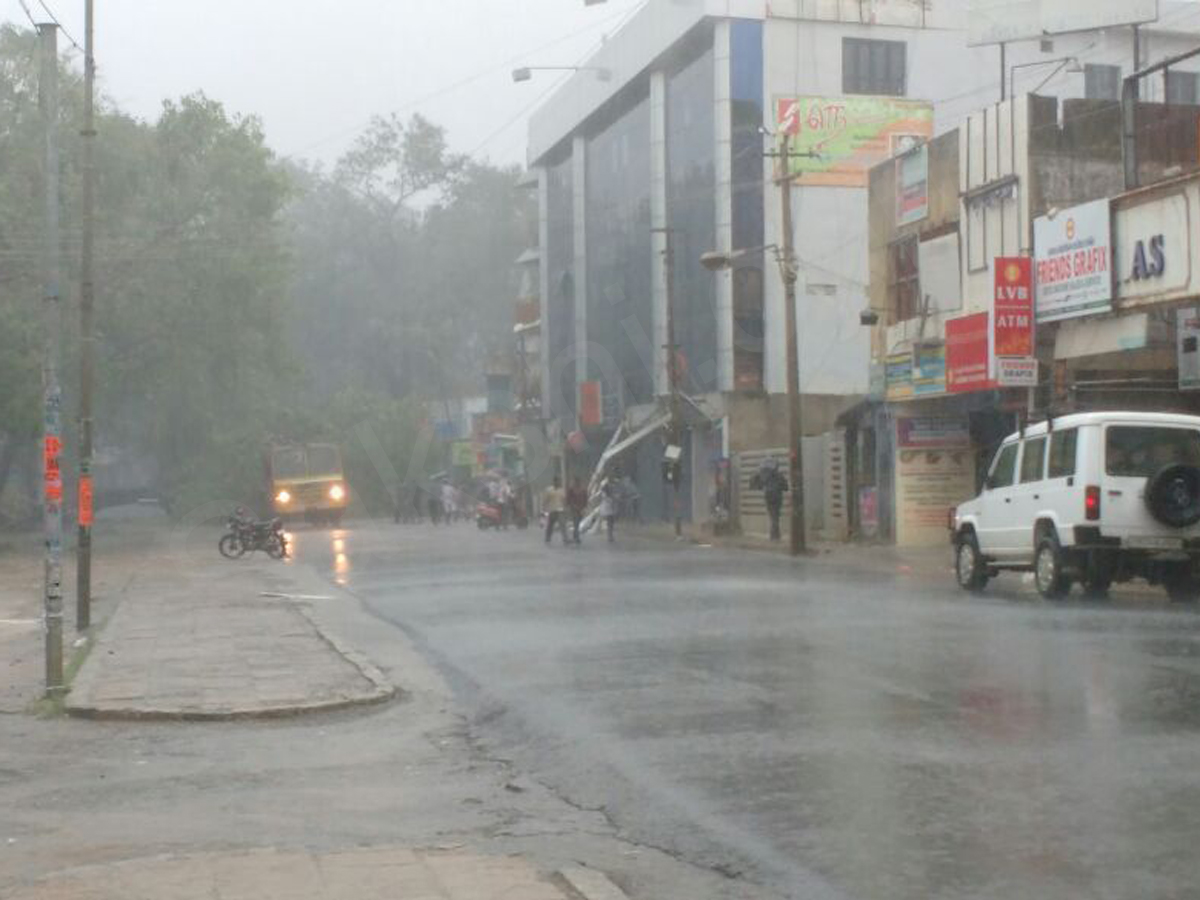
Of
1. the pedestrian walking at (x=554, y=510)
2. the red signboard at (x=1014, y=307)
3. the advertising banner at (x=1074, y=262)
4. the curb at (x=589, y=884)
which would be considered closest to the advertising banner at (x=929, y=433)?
the red signboard at (x=1014, y=307)

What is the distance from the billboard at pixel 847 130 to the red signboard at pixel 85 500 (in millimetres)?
32330

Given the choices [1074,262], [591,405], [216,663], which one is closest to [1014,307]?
[1074,262]

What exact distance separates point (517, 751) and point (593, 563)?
20.3 meters

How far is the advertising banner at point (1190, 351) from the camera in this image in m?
25.5

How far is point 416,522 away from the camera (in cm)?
6838

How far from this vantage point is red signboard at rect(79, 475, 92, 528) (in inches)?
750

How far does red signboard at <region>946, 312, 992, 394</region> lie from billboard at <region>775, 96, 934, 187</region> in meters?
16.6

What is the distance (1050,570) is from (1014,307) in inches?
427

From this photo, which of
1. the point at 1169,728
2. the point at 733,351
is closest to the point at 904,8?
the point at 733,351

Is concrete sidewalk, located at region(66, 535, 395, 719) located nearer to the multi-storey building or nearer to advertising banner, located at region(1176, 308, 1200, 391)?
advertising banner, located at region(1176, 308, 1200, 391)

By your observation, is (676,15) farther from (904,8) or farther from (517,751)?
(517,751)

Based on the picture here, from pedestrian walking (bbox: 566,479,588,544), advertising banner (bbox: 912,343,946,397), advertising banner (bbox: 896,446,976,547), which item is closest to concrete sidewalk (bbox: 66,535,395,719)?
advertising banner (bbox: 912,343,946,397)

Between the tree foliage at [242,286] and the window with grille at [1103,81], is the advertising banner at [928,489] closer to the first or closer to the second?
the window with grille at [1103,81]

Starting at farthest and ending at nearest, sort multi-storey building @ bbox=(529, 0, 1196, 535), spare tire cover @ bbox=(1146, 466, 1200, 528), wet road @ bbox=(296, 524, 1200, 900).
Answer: multi-storey building @ bbox=(529, 0, 1196, 535)
spare tire cover @ bbox=(1146, 466, 1200, 528)
wet road @ bbox=(296, 524, 1200, 900)
